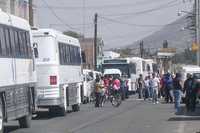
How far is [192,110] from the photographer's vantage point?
32.6m

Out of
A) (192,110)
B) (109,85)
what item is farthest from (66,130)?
(109,85)

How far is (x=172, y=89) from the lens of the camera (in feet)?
127

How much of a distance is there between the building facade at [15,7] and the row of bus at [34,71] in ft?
72.9

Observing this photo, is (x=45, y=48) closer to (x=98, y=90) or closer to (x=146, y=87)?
(x=98, y=90)

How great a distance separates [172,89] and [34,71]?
14.3 metres

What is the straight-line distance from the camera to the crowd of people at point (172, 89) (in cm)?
3177

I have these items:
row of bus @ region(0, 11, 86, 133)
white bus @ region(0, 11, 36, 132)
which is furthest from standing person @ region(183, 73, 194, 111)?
white bus @ region(0, 11, 36, 132)

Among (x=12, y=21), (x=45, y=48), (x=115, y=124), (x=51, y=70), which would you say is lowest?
(x=115, y=124)

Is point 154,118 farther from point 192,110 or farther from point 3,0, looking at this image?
point 3,0

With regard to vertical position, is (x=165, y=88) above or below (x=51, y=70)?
below

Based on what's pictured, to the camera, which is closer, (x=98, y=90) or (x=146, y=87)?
(x=98, y=90)

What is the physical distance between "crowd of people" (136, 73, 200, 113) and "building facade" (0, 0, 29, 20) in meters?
12.0

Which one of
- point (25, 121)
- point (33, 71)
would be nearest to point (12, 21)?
point (33, 71)

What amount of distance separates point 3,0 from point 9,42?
118 feet
